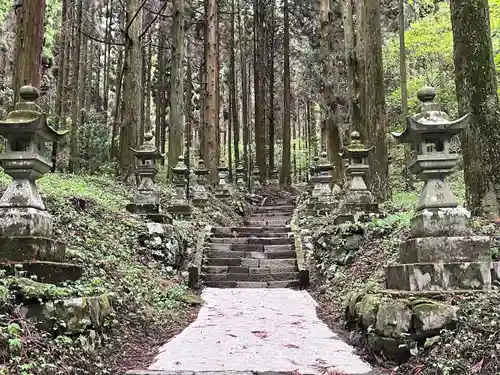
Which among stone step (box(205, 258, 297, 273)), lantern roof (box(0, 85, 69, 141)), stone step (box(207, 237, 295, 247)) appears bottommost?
stone step (box(205, 258, 297, 273))

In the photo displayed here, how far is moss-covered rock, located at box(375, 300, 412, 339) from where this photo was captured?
4238mm

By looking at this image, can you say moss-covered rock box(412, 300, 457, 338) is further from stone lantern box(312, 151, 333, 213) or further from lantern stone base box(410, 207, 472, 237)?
stone lantern box(312, 151, 333, 213)

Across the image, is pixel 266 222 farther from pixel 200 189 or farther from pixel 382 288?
pixel 382 288

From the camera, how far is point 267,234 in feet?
40.3

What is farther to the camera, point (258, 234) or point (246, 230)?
point (246, 230)

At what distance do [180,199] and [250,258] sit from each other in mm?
3252

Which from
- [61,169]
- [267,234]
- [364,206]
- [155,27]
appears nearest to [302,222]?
[267,234]

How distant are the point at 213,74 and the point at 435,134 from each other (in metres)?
14.9

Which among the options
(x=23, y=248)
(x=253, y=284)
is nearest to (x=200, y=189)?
(x=253, y=284)

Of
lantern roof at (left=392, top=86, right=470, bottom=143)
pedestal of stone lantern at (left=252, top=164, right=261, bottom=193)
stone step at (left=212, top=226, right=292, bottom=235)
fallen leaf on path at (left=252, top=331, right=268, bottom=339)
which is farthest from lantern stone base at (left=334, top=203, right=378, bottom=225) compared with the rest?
pedestal of stone lantern at (left=252, top=164, right=261, bottom=193)

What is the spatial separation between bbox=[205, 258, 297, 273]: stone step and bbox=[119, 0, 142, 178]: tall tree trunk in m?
4.89

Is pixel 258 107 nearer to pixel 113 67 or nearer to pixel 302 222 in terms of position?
pixel 302 222

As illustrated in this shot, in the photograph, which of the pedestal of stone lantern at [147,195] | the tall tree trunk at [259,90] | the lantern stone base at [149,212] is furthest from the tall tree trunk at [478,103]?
the tall tree trunk at [259,90]

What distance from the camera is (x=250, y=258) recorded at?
428 inches
